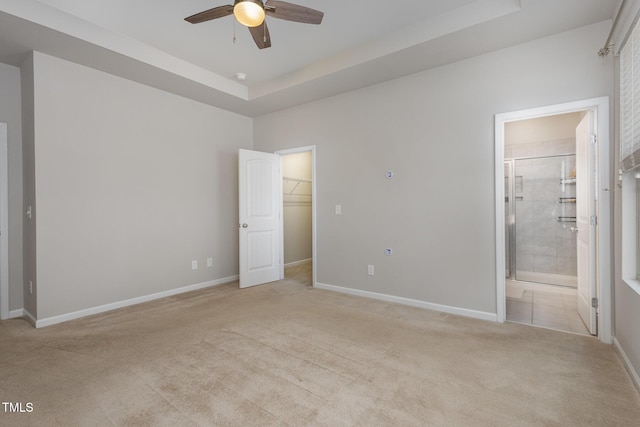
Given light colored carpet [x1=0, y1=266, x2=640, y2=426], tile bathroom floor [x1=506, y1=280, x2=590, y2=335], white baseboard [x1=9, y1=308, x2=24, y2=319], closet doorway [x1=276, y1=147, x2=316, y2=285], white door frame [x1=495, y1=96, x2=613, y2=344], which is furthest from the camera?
closet doorway [x1=276, y1=147, x2=316, y2=285]

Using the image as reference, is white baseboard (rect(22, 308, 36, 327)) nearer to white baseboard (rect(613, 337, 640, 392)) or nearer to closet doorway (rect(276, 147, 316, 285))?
closet doorway (rect(276, 147, 316, 285))

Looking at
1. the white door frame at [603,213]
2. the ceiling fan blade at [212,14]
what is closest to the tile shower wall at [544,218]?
the white door frame at [603,213]

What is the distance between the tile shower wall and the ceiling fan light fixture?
488 centimetres

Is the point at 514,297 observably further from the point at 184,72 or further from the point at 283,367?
the point at 184,72

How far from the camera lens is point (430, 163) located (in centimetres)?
353

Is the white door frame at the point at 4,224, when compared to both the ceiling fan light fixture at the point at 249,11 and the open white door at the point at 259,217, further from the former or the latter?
the ceiling fan light fixture at the point at 249,11

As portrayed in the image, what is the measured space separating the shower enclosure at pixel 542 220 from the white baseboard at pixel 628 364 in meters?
2.63

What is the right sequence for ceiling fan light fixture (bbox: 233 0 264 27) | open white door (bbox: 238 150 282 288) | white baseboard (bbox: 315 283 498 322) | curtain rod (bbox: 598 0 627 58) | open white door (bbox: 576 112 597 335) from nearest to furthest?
ceiling fan light fixture (bbox: 233 0 264 27)
curtain rod (bbox: 598 0 627 58)
open white door (bbox: 576 112 597 335)
white baseboard (bbox: 315 283 498 322)
open white door (bbox: 238 150 282 288)

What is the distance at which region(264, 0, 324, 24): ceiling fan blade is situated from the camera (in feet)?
6.84

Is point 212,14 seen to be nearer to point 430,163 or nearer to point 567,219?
point 430,163

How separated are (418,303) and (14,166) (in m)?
4.73

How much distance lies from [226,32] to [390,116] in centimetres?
205

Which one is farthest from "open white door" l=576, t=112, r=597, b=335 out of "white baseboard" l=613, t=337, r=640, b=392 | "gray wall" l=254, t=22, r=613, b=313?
"gray wall" l=254, t=22, r=613, b=313

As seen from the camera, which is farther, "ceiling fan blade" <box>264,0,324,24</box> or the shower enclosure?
the shower enclosure
